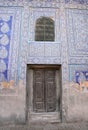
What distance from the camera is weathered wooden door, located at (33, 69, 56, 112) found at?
27.8ft

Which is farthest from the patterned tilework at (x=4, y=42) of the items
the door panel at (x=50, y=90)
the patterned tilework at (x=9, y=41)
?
the door panel at (x=50, y=90)

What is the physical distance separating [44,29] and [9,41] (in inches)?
56.1

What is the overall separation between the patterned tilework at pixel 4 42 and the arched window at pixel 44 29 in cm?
106

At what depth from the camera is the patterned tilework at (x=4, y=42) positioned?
8320 millimetres

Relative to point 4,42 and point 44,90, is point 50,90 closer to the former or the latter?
point 44,90

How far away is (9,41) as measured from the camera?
28.3ft

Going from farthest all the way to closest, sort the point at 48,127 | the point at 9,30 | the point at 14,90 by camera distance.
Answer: the point at 9,30, the point at 14,90, the point at 48,127

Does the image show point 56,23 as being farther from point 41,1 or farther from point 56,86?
point 56,86

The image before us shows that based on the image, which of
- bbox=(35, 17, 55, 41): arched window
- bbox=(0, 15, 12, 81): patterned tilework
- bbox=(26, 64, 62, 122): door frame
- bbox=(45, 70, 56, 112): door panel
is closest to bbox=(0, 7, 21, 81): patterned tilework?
bbox=(0, 15, 12, 81): patterned tilework

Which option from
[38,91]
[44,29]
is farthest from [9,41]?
[38,91]

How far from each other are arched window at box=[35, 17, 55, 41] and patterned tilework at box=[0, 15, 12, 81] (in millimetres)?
1065

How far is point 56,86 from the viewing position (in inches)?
341

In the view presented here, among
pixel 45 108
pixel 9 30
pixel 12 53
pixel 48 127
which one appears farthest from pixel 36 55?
pixel 48 127

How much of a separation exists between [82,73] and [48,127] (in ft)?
7.68
